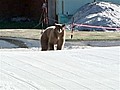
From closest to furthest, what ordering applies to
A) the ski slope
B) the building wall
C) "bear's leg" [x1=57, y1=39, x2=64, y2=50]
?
the ski slope
"bear's leg" [x1=57, y1=39, x2=64, y2=50]
the building wall

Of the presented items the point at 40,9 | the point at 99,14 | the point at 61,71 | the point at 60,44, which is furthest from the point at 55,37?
the point at 40,9

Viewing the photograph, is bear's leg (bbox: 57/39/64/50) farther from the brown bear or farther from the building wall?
the building wall

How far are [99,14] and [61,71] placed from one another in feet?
68.0

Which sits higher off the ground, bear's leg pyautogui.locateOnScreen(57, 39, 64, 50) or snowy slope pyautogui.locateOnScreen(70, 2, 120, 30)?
snowy slope pyautogui.locateOnScreen(70, 2, 120, 30)

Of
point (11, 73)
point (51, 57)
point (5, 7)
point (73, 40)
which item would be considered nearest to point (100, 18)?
point (73, 40)

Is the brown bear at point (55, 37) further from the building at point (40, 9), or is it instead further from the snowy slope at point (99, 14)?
the building at point (40, 9)

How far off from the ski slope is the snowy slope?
17290 mm

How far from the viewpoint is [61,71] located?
23.9 ft

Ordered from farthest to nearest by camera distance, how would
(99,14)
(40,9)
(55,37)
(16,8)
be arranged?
(16,8), (40,9), (99,14), (55,37)

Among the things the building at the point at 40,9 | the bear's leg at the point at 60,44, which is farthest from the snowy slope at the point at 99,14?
the bear's leg at the point at 60,44

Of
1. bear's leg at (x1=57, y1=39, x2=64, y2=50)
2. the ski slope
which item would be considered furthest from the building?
the ski slope

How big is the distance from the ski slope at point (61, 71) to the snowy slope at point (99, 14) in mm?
17290

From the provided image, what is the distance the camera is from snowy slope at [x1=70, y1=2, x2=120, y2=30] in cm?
2673

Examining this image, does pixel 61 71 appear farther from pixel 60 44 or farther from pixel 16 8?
pixel 16 8
